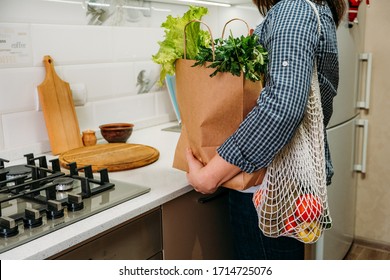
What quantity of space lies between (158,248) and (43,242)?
1.21 feet

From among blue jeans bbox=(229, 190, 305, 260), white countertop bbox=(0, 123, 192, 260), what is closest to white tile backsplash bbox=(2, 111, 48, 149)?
white countertop bbox=(0, 123, 192, 260)

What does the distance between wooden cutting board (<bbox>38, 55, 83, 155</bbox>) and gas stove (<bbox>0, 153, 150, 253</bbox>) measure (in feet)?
0.71

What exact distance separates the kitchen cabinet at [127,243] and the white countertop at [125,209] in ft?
0.14

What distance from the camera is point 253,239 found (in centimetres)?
116

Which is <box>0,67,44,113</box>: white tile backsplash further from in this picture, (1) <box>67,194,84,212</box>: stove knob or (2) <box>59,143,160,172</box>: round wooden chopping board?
(1) <box>67,194,84,212</box>: stove knob

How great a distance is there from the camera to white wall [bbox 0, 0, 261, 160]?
135cm

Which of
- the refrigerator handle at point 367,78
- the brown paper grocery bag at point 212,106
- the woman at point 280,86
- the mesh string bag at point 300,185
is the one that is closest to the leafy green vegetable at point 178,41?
the brown paper grocery bag at point 212,106

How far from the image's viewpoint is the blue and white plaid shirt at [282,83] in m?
0.83

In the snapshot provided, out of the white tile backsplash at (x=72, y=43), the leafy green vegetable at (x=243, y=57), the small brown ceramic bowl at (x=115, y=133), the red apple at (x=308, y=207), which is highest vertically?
the white tile backsplash at (x=72, y=43)

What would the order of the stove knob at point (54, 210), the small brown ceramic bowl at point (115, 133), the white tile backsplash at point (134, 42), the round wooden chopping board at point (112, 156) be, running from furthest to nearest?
the white tile backsplash at point (134, 42) → the small brown ceramic bowl at point (115, 133) → the round wooden chopping board at point (112, 156) → the stove knob at point (54, 210)

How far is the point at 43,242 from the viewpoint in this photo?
80 cm

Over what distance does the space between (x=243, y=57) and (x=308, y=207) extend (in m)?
0.35

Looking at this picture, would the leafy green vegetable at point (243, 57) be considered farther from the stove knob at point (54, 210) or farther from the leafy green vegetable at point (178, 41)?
the stove knob at point (54, 210)
